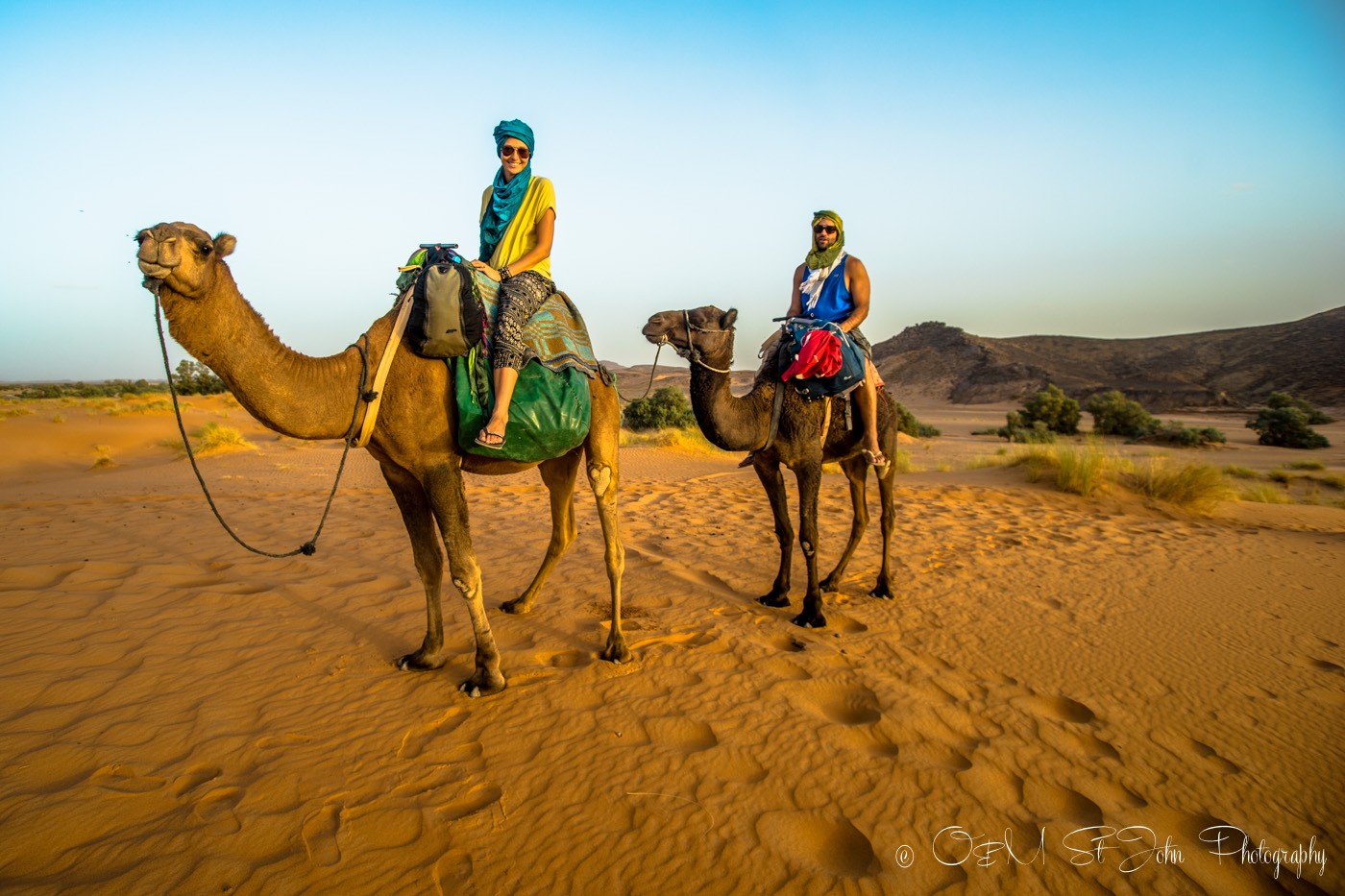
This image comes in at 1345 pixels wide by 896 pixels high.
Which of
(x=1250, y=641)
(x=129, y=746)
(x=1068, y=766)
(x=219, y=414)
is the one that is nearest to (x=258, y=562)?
(x=129, y=746)

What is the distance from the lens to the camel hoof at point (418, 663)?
154 inches

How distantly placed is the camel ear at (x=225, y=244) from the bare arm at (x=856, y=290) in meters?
4.05

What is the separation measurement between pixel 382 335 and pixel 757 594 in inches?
145

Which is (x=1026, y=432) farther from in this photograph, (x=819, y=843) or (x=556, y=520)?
(x=819, y=843)

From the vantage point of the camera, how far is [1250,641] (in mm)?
4418

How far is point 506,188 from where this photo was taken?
3832 millimetres

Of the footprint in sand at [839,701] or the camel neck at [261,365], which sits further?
the footprint in sand at [839,701]

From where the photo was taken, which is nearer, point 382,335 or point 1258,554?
point 382,335

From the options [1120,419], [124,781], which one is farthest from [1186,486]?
[1120,419]

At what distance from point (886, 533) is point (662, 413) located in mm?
18600

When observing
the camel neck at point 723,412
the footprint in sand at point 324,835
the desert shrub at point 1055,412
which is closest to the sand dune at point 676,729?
the footprint in sand at point 324,835

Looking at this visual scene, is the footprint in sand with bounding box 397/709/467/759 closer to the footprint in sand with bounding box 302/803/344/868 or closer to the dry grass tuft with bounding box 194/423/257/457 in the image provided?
the footprint in sand with bounding box 302/803/344/868

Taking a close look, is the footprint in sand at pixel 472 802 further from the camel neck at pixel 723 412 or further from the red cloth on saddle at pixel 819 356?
the red cloth on saddle at pixel 819 356

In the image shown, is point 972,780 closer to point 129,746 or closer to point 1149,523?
point 129,746
